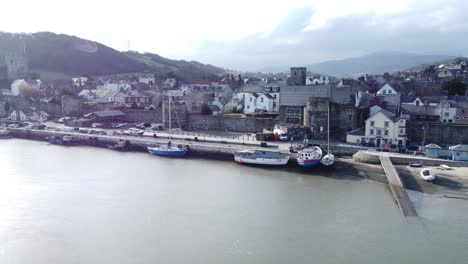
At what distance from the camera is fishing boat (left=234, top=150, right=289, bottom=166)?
17.2 m

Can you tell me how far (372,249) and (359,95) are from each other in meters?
17.0

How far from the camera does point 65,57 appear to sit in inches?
2557

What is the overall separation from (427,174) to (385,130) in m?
4.55

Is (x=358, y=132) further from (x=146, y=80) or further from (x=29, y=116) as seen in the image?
(x=146, y=80)

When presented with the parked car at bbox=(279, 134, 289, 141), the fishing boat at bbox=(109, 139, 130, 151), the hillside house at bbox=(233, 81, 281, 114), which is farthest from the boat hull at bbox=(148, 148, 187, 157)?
the hillside house at bbox=(233, 81, 281, 114)

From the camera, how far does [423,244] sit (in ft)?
31.9

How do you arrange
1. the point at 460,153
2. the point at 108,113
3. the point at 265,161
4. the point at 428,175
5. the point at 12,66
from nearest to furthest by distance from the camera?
the point at 428,175 < the point at 460,153 < the point at 265,161 < the point at 108,113 < the point at 12,66

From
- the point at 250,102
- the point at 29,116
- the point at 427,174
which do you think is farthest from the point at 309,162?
the point at 29,116

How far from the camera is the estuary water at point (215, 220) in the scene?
9.34 meters

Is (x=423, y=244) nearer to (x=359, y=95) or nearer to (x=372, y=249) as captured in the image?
(x=372, y=249)

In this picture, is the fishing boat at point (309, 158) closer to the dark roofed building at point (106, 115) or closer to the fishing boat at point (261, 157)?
the fishing boat at point (261, 157)

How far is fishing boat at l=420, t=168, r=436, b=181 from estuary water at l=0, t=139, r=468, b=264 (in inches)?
54.5

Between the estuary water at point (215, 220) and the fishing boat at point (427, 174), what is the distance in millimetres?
1383

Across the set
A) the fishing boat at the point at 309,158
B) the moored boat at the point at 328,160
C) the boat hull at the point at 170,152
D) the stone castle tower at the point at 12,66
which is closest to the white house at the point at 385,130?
the moored boat at the point at 328,160
